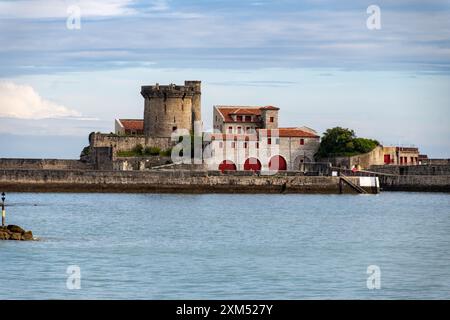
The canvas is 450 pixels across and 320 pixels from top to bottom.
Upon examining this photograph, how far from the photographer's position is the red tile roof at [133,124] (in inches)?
3029

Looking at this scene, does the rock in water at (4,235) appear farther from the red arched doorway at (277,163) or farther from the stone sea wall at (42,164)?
the red arched doorway at (277,163)

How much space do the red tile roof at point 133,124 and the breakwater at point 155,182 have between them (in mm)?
15285

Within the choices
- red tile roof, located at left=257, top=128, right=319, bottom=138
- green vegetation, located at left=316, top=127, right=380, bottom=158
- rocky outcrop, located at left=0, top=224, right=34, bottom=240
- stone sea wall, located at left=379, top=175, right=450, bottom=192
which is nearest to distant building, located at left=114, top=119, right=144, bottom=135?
red tile roof, located at left=257, top=128, right=319, bottom=138

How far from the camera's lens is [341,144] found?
71.4m

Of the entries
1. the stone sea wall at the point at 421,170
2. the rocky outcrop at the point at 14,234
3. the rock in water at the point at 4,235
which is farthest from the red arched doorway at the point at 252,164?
the rock in water at the point at 4,235

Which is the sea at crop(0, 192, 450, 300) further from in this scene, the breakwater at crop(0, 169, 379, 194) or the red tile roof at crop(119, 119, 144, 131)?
the red tile roof at crop(119, 119, 144, 131)

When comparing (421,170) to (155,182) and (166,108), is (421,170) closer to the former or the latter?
(155,182)

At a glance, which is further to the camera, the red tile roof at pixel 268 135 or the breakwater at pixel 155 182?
the red tile roof at pixel 268 135

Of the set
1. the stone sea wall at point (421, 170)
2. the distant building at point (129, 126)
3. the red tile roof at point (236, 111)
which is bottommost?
the stone sea wall at point (421, 170)

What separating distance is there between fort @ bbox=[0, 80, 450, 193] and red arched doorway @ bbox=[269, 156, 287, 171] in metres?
0.06

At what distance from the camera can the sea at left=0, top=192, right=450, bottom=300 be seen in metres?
27.1

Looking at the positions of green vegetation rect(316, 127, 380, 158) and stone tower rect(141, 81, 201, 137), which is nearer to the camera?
green vegetation rect(316, 127, 380, 158)

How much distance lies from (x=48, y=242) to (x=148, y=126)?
130ft

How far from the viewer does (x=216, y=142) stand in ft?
228
